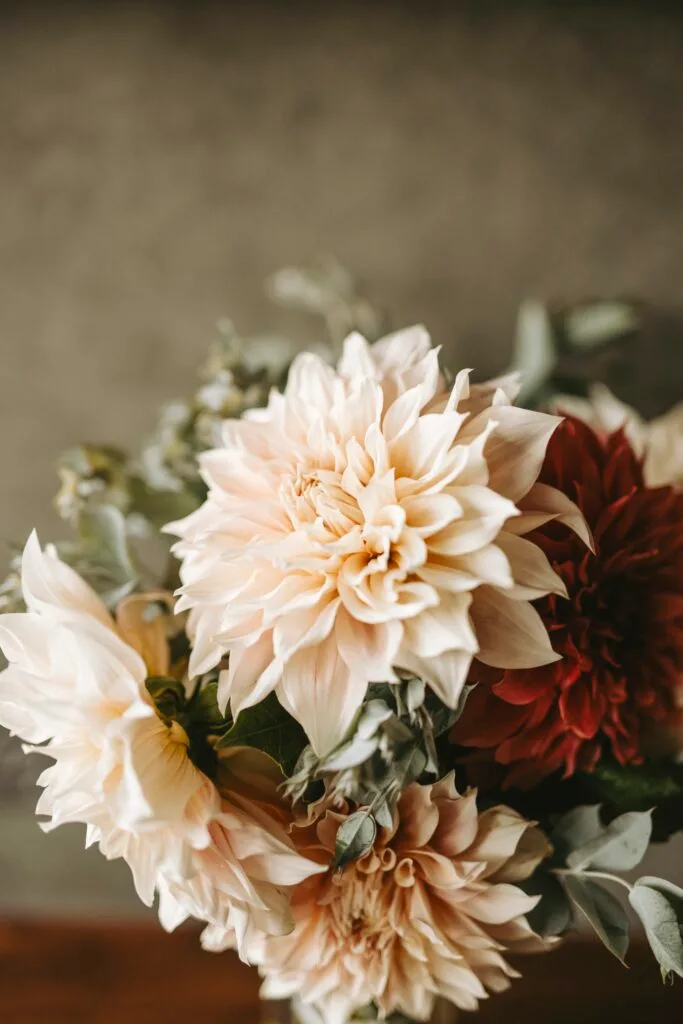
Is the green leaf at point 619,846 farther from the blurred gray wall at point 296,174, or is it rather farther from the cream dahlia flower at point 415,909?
the blurred gray wall at point 296,174

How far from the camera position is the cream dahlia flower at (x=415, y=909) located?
41cm

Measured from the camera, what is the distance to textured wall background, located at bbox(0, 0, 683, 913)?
76 cm

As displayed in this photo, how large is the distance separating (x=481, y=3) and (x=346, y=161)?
0.60 ft

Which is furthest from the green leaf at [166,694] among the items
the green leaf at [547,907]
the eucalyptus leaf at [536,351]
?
the eucalyptus leaf at [536,351]

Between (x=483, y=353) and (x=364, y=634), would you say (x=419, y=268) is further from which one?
(x=364, y=634)

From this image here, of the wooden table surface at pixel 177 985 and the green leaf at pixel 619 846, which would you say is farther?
the wooden table surface at pixel 177 985

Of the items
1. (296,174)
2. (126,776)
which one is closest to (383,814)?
(126,776)

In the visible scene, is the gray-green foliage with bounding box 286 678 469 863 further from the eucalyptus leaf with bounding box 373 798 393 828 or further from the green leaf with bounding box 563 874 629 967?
the green leaf with bounding box 563 874 629 967

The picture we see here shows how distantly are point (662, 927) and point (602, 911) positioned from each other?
0.04 meters

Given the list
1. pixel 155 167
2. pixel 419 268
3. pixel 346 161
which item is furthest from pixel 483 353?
pixel 155 167

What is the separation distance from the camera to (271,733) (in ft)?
1.25

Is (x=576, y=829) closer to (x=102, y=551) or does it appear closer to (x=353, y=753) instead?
(x=353, y=753)

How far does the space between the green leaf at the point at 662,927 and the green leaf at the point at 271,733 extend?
0.19 meters

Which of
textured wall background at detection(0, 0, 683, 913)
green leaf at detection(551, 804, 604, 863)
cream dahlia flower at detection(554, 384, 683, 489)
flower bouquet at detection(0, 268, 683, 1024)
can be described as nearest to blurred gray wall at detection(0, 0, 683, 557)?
textured wall background at detection(0, 0, 683, 913)
